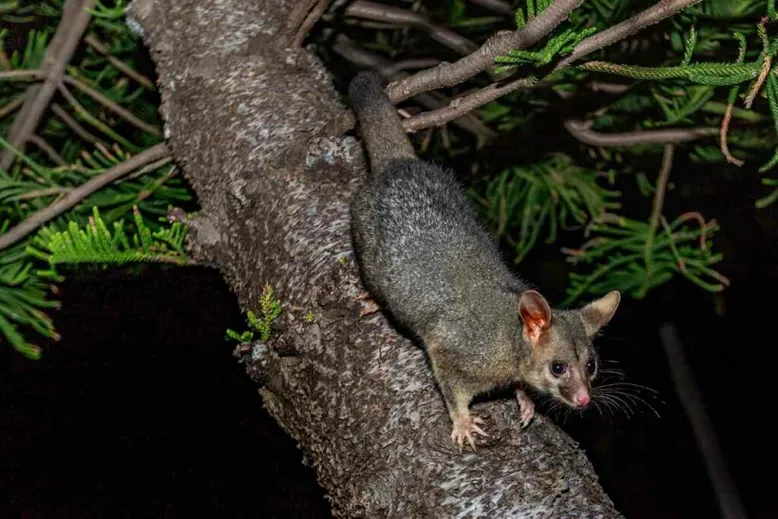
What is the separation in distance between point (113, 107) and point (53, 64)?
0.90ft

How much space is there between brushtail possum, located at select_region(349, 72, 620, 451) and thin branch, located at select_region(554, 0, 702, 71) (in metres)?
0.67

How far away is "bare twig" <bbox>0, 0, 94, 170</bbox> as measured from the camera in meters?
3.33

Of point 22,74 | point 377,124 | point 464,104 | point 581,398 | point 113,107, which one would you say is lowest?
point 581,398

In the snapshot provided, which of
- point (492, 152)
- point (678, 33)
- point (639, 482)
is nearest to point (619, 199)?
point (492, 152)

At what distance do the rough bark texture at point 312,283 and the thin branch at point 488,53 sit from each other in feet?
0.91

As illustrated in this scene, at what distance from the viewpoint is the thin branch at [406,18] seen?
3.48 meters

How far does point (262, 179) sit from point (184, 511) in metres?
1.84

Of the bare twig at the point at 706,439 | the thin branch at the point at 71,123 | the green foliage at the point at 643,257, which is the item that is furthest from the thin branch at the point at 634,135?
the thin branch at the point at 71,123

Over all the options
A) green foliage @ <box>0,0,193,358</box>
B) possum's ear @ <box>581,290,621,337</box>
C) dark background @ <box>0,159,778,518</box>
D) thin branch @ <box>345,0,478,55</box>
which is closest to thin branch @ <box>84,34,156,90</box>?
green foliage @ <box>0,0,193,358</box>

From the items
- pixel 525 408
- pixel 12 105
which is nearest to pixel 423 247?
pixel 525 408

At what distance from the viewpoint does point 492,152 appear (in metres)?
3.96

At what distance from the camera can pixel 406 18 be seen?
11.5 ft

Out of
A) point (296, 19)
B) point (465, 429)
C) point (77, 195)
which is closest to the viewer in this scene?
point (465, 429)

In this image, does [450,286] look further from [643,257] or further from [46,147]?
[46,147]
